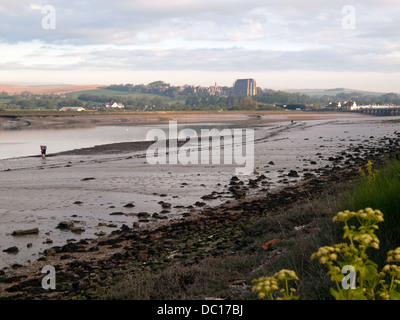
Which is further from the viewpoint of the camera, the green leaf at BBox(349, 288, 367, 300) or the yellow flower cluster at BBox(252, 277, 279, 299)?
the green leaf at BBox(349, 288, 367, 300)

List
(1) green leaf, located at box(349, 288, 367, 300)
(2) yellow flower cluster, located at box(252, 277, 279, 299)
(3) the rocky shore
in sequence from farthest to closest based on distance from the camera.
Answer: (3) the rocky shore, (1) green leaf, located at box(349, 288, 367, 300), (2) yellow flower cluster, located at box(252, 277, 279, 299)

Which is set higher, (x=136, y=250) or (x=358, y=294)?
(x=358, y=294)

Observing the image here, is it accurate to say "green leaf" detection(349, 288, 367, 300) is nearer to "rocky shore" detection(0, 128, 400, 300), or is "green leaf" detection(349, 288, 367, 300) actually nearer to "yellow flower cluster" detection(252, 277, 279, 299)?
"yellow flower cluster" detection(252, 277, 279, 299)

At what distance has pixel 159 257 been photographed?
31.6ft

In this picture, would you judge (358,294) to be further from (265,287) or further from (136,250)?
(136,250)

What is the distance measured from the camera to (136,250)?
1025 cm

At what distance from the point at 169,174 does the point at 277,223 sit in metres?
13.9

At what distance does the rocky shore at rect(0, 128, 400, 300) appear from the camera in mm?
8141

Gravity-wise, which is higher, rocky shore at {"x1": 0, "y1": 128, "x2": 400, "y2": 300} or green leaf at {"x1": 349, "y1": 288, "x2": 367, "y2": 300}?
green leaf at {"x1": 349, "y1": 288, "x2": 367, "y2": 300}

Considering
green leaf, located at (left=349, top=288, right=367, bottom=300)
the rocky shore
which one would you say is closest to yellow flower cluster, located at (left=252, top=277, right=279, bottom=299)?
green leaf, located at (left=349, top=288, right=367, bottom=300)

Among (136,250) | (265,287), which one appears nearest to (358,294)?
(265,287)
